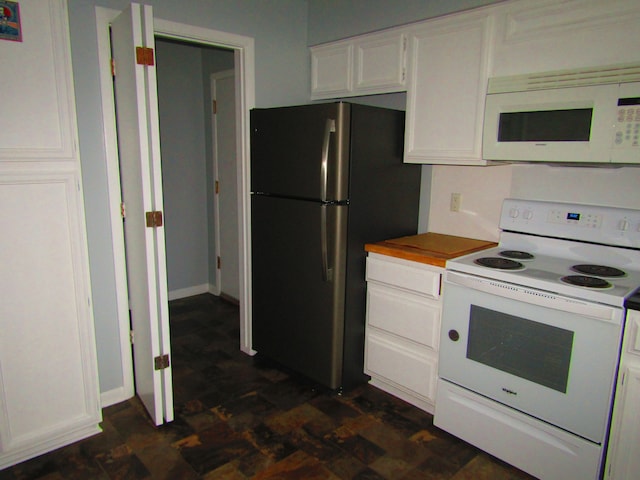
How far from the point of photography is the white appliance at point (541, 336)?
180 centimetres

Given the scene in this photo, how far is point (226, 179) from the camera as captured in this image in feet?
13.8

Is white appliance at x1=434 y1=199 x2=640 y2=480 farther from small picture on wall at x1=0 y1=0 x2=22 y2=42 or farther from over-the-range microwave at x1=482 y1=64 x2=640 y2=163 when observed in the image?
small picture on wall at x1=0 y1=0 x2=22 y2=42

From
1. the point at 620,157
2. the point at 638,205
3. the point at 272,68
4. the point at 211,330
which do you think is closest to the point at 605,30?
the point at 620,157

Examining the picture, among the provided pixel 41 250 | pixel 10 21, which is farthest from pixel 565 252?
pixel 10 21

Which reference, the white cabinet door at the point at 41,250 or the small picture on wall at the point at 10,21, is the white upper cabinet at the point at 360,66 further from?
the small picture on wall at the point at 10,21

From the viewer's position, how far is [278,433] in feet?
7.74

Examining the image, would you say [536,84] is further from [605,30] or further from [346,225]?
[346,225]

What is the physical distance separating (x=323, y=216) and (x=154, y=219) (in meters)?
0.88

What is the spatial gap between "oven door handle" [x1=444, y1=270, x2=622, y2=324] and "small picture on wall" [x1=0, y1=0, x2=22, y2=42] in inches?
86.7

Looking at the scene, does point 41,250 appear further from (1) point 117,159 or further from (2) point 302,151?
(2) point 302,151

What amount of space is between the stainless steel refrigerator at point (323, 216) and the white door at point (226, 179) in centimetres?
121

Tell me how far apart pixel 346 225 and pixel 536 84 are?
3.78ft

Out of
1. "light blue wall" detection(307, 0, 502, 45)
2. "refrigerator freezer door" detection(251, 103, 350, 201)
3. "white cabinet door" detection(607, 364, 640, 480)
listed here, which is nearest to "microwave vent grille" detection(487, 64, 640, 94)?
"light blue wall" detection(307, 0, 502, 45)

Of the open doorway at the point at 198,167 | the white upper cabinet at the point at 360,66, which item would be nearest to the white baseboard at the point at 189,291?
the open doorway at the point at 198,167
